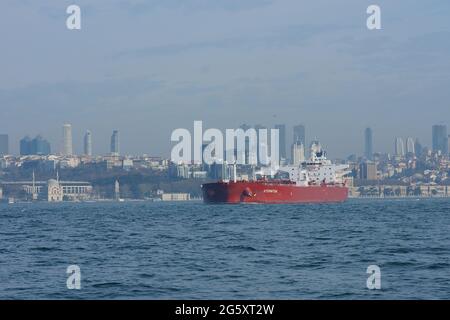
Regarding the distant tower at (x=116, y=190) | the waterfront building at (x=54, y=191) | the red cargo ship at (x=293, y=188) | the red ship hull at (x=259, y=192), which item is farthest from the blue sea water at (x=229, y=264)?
the waterfront building at (x=54, y=191)

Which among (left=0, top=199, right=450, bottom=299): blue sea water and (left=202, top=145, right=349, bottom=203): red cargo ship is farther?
(left=202, top=145, right=349, bottom=203): red cargo ship

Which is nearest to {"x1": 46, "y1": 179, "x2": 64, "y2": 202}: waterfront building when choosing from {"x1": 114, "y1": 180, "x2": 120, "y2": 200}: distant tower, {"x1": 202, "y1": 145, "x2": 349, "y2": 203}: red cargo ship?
{"x1": 114, "y1": 180, "x2": 120, "y2": 200}: distant tower

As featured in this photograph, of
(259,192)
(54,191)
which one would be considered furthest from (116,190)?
(259,192)

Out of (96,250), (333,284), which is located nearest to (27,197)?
(96,250)

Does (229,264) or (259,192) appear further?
(259,192)

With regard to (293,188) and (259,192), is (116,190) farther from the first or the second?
(259,192)

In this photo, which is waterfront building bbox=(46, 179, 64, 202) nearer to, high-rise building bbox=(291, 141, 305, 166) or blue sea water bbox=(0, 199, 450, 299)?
high-rise building bbox=(291, 141, 305, 166)

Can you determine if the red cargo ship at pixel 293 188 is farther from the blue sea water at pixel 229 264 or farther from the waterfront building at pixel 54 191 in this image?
the waterfront building at pixel 54 191

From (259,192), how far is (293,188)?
21.0 ft

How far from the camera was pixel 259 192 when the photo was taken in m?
102

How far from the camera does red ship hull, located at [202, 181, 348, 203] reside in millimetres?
102062

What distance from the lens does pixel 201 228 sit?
4666 centimetres
